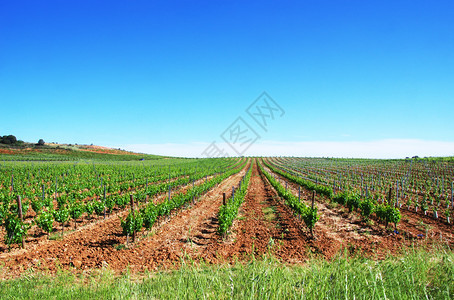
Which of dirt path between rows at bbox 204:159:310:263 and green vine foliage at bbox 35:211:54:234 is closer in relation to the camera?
dirt path between rows at bbox 204:159:310:263

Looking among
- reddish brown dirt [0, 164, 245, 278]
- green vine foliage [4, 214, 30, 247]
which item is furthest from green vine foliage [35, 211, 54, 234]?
green vine foliage [4, 214, 30, 247]

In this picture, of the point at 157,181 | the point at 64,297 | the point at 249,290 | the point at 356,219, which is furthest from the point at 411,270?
the point at 157,181

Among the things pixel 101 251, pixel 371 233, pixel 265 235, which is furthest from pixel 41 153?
pixel 371 233

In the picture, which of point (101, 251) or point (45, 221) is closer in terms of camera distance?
point (101, 251)

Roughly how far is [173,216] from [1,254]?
7734 millimetres

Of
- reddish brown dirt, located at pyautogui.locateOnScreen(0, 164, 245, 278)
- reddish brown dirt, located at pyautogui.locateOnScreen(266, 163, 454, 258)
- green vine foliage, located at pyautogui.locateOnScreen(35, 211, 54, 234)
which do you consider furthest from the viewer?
green vine foliage, located at pyautogui.locateOnScreen(35, 211, 54, 234)

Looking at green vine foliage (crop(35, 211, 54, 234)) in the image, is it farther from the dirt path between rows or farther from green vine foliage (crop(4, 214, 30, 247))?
the dirt path between rows

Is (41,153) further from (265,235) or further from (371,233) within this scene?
(371,233)

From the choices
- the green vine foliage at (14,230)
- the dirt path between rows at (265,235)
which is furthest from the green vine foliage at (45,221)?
the dirt path between rows at (265,235)

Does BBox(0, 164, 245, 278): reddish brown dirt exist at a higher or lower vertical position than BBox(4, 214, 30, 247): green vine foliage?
lower

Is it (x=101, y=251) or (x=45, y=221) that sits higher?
(x=45, y=221)

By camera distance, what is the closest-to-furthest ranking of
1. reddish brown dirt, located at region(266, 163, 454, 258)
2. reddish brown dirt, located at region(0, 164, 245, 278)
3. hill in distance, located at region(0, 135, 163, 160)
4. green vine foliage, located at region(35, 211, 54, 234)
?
reddish brown dirt, located at region(0, 164, 245, 278) < reddish brown dirt, located at region(266, 163, 454, 258) < green vine foliage, located at region(35, 211, 54, 234) < hill in distance, located at region(0, 135, 163, 160)

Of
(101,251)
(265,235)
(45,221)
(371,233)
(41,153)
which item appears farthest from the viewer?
(41,153)

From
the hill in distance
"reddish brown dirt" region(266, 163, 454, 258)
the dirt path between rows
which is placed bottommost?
the dirt path between rows
